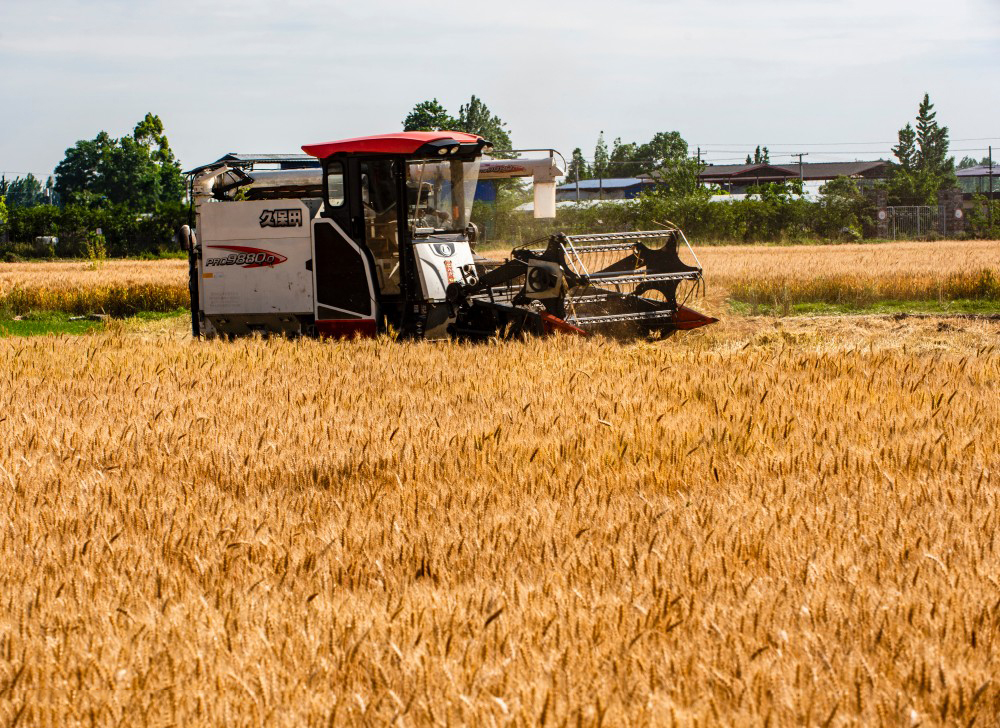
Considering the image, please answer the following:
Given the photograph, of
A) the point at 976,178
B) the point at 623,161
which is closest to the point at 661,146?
the point at 623,161

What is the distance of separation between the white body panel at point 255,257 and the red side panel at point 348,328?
276 mm

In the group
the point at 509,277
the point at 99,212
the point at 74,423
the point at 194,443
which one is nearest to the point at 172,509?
the point at 194,443

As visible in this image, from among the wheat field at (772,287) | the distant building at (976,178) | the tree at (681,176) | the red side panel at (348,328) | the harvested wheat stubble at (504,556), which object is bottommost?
the harvested wheat stubble at (504,556)

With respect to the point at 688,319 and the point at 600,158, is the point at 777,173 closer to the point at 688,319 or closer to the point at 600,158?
the point at 600,158

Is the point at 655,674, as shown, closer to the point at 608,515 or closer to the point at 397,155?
the point at 608,515

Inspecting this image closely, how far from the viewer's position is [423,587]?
12.4 feet

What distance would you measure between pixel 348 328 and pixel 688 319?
3.89 metres

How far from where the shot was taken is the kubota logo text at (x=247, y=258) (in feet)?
43.7

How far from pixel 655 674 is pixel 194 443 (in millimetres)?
4057

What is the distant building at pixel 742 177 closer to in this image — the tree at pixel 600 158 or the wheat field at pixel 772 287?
the tree at pixel 600 158

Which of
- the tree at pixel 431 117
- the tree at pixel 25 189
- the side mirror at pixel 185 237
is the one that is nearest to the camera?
the side mirror at pixel 185 237

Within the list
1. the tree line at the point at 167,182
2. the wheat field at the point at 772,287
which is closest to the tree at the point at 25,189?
the tree line at the point at 167,182

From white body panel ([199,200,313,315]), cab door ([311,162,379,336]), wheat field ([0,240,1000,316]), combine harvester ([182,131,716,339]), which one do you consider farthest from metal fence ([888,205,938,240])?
white body panel ([199,200,313,315])

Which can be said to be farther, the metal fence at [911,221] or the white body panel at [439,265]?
the metal fence at [911,221]
